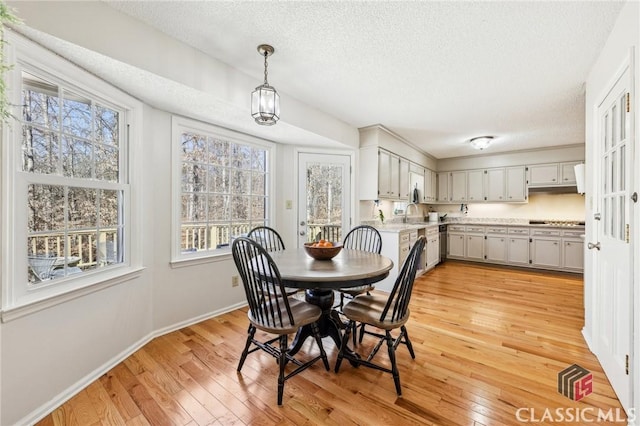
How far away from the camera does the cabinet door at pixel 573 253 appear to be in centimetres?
472

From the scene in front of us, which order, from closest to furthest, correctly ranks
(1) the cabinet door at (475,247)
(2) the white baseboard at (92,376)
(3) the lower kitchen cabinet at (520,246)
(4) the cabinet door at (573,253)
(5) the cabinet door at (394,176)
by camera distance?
(2) the white baseboard at (92,376)
(5) the cabinet door at (394,176)
(4) the cabinet door at (573,253)
(3) the lower kitchen cabinet at (520,246)
(1) the cabinet door at (475,247)

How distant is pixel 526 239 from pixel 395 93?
4270 millimetres

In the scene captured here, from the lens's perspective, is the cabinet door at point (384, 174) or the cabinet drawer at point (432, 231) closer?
the cabinet door at point (384, 174)

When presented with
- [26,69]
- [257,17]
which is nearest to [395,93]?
[257,17]

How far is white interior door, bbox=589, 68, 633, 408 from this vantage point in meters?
1.56

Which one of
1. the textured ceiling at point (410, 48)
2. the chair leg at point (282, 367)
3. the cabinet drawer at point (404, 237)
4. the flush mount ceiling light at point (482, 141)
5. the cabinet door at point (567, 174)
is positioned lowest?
the chair leg at point (282, 367)

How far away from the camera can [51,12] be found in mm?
1467

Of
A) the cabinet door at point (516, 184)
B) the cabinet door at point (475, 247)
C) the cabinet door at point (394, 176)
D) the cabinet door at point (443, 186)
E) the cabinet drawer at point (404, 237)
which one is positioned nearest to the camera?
the cabinet drawer at point (404, 237)

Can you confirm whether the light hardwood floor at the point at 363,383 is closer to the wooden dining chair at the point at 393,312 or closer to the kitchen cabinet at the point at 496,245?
the wooden dining chair at the point at 393,312

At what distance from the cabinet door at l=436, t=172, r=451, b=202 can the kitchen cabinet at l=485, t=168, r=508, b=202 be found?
2.61 feet

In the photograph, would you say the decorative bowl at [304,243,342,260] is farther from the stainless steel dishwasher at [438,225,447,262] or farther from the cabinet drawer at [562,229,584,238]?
the cabinet drawer at [562,229,584,238]

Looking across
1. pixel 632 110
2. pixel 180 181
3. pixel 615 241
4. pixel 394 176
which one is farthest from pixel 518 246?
pixel 180 181

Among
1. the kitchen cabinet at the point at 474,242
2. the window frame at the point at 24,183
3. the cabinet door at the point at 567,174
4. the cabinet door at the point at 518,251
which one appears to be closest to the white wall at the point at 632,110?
the window frame at the point at 24,183

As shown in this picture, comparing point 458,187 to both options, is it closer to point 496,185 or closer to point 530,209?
point 496,185
